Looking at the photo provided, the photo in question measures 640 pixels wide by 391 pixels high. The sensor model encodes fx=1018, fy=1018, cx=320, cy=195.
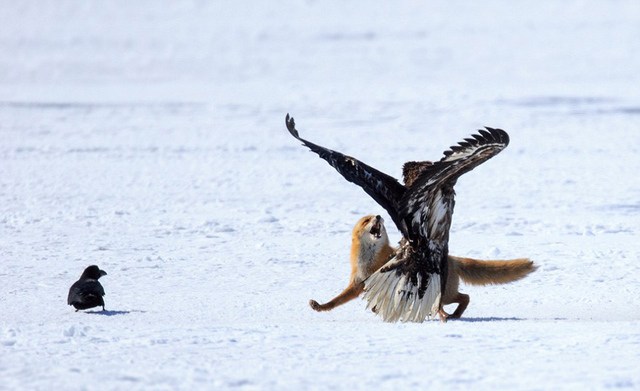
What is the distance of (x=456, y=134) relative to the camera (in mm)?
13188

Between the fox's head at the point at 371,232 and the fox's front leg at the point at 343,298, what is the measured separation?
228mm

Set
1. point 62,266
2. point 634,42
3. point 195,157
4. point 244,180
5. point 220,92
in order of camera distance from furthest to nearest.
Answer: point 634,42 < point 220,92 < point 195,157 < point 244,180 < point 62,266

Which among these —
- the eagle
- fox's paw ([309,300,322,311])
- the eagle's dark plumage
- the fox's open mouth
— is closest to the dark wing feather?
the eagle

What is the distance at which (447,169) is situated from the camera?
4469 millimetres

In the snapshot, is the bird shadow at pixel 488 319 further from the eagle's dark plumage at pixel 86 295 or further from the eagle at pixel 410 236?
the eagle's dark plumage at pixel 86 295

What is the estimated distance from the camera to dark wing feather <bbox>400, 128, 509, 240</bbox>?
14.5ft

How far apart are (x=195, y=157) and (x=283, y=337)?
24.7 ft

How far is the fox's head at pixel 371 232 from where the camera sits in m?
5.20

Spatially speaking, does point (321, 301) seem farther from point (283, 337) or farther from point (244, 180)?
point (244, 180)

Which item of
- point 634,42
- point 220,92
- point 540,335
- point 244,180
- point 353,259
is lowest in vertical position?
point 540,335

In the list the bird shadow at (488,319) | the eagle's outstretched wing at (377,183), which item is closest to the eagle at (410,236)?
the eagle's outstretched wing at (377,183)

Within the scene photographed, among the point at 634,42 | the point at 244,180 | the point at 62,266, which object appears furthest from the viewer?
the point at 634,42

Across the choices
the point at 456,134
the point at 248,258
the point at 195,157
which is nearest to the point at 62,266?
the point at 248,258

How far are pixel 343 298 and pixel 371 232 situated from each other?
14.5 inches
